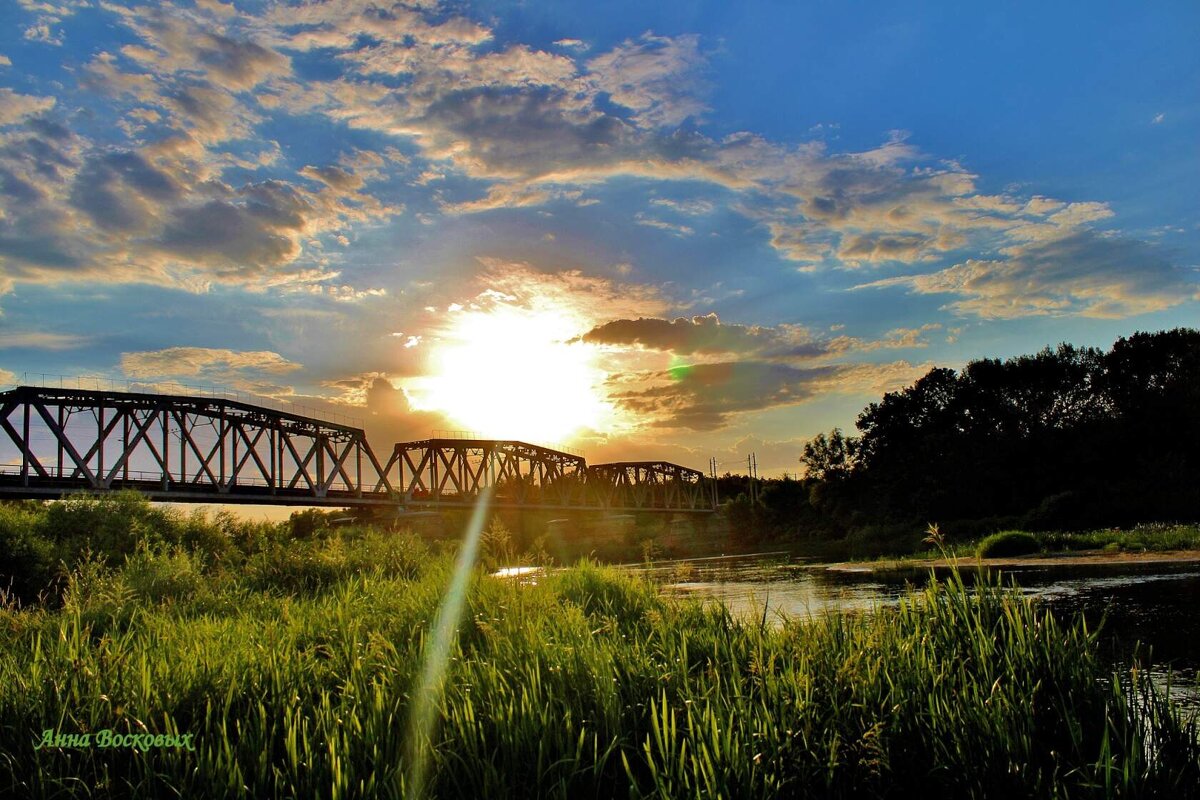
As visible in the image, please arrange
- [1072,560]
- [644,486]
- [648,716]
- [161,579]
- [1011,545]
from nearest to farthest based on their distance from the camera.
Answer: [648,716]
[161,579]
[1072,560]
[1011,545]
[644,486]

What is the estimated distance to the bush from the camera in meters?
39.2

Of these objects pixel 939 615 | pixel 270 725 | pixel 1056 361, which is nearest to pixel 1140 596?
pixel 939 615

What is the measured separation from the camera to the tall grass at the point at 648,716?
206 inches

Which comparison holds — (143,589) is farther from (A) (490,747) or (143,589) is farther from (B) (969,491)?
(B) (969,491)

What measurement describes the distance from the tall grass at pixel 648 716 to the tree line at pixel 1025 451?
54838 mm

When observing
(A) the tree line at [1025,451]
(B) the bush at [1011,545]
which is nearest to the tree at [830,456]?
(A) the tree line at [1025,451]

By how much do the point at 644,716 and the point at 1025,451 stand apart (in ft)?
250

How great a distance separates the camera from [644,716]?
6.32 meters

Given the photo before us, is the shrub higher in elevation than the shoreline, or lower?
higher

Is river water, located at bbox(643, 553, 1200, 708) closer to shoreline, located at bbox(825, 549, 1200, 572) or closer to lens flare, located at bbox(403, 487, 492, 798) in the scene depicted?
shoreline, located at bbox(825, 549, 1200, 572)

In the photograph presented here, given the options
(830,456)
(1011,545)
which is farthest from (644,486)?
(1011,545)

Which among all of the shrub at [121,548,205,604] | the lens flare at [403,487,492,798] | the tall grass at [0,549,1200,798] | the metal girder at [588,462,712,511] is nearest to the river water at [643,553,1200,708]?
the tall grass at [0,549,1200,798]

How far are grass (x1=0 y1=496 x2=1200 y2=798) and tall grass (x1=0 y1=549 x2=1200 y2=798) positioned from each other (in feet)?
0.09

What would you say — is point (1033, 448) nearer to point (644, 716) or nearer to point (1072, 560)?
point (1072, 560)
